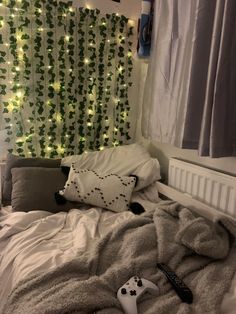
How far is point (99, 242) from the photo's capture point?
1241mm

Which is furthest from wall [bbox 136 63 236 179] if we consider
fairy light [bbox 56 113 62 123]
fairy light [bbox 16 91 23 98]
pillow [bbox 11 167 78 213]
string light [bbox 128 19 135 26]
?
fairy light [bbox 16 91 23 98]

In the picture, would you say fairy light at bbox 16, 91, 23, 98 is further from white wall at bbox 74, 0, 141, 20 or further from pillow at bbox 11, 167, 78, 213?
white wall at bbox 74, 0, 141, 20

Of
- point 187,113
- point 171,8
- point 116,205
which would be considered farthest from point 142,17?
point 116,205

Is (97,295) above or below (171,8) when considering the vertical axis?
below

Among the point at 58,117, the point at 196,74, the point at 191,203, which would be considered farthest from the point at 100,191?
the point at 196,74

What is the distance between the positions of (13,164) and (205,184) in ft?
3.88

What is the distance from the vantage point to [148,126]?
213 centimetres

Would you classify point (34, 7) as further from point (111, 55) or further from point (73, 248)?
point (73, 248)

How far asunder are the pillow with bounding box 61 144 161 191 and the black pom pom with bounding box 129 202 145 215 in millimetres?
142

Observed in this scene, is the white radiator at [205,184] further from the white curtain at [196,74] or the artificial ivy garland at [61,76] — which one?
the artificial ivy garland at [61,76]

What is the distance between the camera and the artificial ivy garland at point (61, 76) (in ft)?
6.48

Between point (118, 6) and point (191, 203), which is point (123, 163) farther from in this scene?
point (118, 6)

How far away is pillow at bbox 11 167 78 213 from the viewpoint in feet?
5.63

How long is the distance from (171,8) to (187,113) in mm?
716
